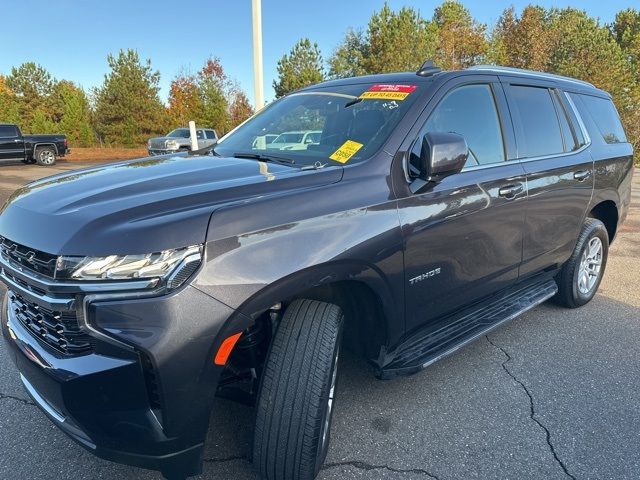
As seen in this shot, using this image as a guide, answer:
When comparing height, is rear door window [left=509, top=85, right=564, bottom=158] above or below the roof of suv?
below

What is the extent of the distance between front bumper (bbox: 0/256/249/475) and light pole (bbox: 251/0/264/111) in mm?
7444

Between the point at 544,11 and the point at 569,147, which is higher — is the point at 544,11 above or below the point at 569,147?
above

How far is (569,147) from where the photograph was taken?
371 centimetres

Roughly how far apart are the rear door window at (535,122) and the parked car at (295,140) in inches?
56.0

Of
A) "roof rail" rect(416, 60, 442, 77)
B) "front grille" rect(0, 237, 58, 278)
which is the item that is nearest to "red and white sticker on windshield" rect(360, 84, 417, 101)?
"roof rail" rect(416, 60, 442, 77)

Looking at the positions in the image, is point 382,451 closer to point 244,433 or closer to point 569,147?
point 244,433

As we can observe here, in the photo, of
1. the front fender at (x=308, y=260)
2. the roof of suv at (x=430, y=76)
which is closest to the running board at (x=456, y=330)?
the front fender at (x=308, y=260)

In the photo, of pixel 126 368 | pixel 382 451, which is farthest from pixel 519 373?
pixel 126 368

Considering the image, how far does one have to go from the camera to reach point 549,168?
337cm

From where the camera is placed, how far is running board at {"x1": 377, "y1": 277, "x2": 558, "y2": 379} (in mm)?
2445

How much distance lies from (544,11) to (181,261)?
52.7 metres

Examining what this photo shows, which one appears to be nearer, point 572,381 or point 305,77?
point 572,381

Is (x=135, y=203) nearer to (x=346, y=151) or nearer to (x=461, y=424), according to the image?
(x=346, y=151)

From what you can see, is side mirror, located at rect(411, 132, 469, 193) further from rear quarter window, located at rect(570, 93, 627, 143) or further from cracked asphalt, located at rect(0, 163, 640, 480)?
rear quarter window, located at rect(570, 93, 627, 143)
